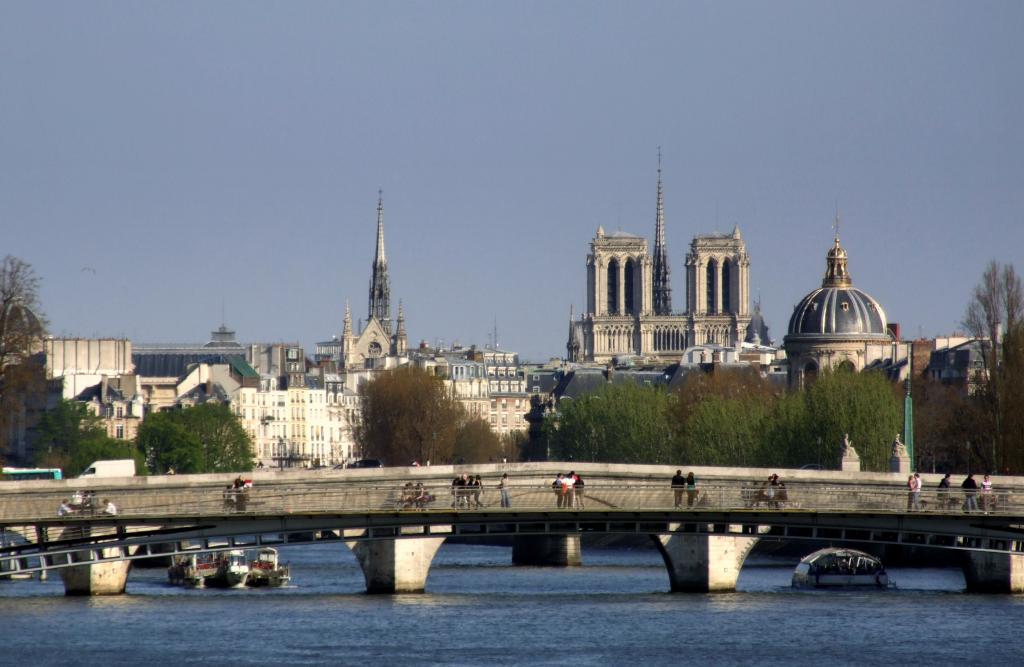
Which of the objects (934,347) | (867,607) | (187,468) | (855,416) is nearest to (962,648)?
(867,607)

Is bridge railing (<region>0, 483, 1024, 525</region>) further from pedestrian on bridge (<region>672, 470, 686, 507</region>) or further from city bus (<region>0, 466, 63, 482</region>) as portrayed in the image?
city bus (<region>0, 466, 63, 482</region>)

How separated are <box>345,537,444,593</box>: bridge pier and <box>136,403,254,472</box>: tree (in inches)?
2901

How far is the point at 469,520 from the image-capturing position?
6988 cm

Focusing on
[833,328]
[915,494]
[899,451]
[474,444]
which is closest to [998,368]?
[899,451]

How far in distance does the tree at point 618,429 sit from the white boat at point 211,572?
146 ft

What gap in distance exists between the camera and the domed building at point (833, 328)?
162625mm

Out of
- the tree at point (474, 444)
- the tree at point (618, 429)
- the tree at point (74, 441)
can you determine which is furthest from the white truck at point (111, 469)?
the tree at point (474, 444)

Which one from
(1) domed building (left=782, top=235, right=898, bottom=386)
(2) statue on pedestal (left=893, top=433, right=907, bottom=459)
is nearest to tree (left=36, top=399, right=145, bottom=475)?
(1) domed building (left=782, top=235, right=898, bottom=386)

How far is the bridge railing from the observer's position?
70.3m

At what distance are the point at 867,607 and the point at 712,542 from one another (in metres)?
5.46

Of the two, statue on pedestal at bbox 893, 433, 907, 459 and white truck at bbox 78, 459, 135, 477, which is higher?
statue on pedestal at bbox 893, 433, 907, 459

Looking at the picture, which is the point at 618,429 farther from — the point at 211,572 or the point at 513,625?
the point at 513,625

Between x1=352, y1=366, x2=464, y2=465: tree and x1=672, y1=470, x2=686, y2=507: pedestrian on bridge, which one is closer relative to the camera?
x1=672, y1=470, x2=686, y2=507: pedestrian on bridge

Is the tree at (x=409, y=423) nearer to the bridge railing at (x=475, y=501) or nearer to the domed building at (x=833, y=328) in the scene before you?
the domed building at (x=833, y=328)
